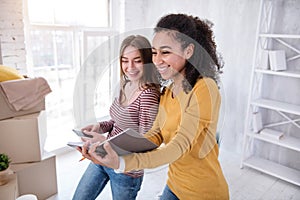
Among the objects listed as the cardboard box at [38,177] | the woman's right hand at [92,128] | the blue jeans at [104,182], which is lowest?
the cardboard box at [38,177]

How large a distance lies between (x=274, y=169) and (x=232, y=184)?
1.44ft

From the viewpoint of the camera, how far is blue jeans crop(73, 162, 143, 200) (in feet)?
3.63

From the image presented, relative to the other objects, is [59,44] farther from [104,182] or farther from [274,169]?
[274,169]

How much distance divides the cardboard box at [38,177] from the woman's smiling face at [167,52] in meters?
1.35

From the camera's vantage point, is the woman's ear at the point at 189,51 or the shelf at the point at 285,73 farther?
the shelf at the point at 285,73

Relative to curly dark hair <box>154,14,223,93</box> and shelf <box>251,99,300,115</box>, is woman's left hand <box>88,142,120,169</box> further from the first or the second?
shelf <box>251,99,300,115</box>

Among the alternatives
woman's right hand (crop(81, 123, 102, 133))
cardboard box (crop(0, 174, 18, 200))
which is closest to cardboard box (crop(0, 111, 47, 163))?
cardboard box (crop(0, 174, 18, 200))

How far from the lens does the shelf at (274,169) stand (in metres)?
2.18

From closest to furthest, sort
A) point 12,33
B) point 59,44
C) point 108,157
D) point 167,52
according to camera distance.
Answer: point 108,157
point 167,52
point 12,33
point 59,44

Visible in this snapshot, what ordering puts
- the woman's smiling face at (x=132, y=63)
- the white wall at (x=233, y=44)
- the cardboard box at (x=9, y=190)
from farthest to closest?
the white wall at (x=233, y=44) < the cardboard box at (x=9, y=190) < the woman's smiling face at (x=132, y=63)

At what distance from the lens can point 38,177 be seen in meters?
1.82

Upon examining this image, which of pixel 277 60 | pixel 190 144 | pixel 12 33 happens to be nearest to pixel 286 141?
pixel 277 60

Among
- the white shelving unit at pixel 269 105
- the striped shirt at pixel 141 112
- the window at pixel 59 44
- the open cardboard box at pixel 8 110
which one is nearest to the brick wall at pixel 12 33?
the window at pixel 59 44

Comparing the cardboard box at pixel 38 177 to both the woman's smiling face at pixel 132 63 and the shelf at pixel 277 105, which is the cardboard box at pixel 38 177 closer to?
the woman's smiling face at pixel 132 63
